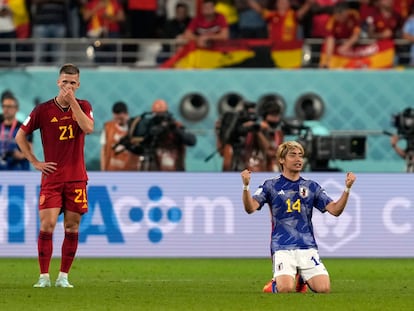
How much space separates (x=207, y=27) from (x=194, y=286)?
10.8m

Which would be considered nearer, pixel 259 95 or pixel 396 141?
pixel 396 141

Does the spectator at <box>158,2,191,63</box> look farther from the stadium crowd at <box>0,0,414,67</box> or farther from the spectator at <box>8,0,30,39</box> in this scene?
the spectator at <box>8,0,30,39</box>

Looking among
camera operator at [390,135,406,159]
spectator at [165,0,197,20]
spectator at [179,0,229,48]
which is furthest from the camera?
spectator at [165,0,197,20]

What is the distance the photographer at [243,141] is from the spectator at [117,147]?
1.49 meters

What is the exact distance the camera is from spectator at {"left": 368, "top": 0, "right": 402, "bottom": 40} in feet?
86.5

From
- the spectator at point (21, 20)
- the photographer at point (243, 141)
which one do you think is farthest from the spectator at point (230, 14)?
the photographer at point (243, 141)

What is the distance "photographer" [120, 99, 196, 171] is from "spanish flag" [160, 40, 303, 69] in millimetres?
3497

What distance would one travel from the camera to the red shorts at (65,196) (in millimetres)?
14773

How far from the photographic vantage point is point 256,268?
1928 centimetres

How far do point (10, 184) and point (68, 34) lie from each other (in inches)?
223

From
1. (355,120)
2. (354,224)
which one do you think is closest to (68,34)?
(355,120)

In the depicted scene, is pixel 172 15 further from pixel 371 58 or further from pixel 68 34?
pixel 371 58

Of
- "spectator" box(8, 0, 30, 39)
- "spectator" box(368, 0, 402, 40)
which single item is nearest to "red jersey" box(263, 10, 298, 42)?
"spectator" box(368, 0, 402, 40)

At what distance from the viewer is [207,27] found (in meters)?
25.7
